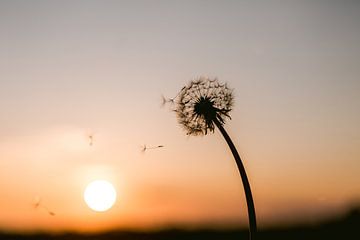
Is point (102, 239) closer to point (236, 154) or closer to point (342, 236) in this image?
point (342, 236)

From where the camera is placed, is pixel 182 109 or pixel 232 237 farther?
pixel 232 237

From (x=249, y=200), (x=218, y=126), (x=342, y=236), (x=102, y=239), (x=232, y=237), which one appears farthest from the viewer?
(x=232, y=237)

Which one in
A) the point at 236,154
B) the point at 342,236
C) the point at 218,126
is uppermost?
the point at 342,236

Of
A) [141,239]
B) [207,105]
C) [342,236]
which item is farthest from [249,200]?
[141,239]

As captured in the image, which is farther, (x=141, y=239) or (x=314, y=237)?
(x=141, y=239)

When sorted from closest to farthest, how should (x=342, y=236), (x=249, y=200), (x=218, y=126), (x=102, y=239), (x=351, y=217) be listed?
(x=249, y=200)
(x=218, y=126)
(x=342, y=236)
(x=351, y=217)
(x=102, y=239)

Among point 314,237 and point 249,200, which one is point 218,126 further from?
point 314,237

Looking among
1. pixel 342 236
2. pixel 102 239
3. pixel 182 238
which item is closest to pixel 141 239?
pixel 102 239

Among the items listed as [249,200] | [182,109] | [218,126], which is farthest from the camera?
[182,109]

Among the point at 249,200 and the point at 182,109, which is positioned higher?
the point at 182,109
